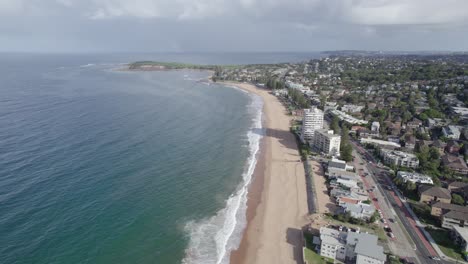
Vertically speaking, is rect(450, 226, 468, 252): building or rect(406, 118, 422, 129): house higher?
rect(406, 118, 422, 129): house

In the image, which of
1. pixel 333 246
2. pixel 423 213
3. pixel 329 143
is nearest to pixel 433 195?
pixel 423 213

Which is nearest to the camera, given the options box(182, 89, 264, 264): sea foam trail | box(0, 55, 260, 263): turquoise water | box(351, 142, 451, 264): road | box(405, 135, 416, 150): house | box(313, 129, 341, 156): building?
box(182, 89, 264, 264): sea foam trail

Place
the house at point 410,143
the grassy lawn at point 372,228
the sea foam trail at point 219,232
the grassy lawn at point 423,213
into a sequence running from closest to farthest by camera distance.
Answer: the sea foam trail at point 219,232 → the grassy lawn at point 372,228 → the grassy lawn at point 423,213 → the house at point 410,143

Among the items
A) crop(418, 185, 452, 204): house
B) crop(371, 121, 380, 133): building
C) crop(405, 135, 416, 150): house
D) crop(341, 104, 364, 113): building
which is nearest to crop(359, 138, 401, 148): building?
crop(405, 135, 416, 150): house

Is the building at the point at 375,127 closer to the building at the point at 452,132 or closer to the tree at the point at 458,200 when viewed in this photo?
the building at the point at 452,132

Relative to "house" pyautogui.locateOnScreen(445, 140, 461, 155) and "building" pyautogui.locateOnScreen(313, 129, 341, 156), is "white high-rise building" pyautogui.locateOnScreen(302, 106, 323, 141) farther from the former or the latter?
"house" pyautogui.locateOnScreen(445, 140, 461, 155)

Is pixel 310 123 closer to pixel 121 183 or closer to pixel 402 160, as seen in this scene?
pixel 402 160

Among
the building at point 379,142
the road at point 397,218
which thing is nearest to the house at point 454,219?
the road at point 397,218
